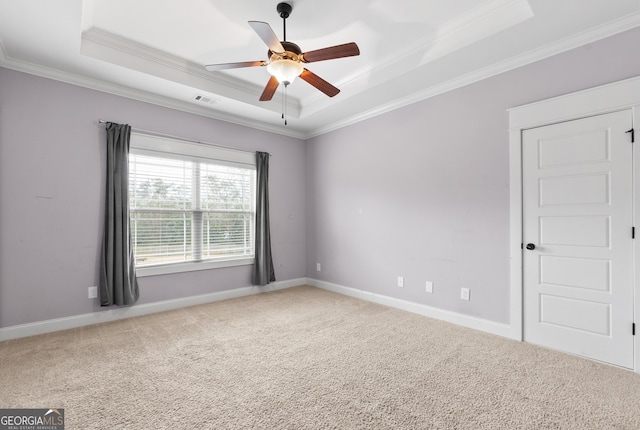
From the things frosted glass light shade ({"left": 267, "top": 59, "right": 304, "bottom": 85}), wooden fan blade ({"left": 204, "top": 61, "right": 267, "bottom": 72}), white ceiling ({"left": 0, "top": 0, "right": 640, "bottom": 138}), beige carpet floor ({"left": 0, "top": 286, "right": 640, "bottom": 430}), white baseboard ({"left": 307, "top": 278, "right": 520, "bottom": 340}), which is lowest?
beige carpet floor ({"left": 0, "top": 286, "right": 640, "bottom": 430})

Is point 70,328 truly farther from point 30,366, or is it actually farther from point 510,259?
point 510,259

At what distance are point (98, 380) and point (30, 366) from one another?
2.37ft

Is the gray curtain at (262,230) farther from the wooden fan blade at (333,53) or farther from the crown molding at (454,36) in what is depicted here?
the wooden fan blade at (333,53)

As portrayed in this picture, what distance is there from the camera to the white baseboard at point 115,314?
3.01 meters

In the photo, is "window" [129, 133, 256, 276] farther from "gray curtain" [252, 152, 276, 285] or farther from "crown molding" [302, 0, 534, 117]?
"crown molding" [302, 0, 534, 117]

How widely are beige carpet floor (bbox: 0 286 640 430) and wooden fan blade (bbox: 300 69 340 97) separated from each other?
2.40 m

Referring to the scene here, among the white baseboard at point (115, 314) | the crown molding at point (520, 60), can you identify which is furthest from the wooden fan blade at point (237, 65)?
A: the white baseboard at point (115, 314)

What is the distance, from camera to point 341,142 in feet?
15.8

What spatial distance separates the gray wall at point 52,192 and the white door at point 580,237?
13.9 feet

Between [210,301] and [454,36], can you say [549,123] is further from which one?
[210,301]

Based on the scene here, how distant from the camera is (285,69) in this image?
246 cm

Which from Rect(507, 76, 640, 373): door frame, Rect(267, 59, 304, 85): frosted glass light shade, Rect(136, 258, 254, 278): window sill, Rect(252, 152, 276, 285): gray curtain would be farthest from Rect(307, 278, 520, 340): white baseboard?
Rect(267, 59, 304, 85): frosted glass light shade

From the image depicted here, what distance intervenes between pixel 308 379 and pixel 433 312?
199cm

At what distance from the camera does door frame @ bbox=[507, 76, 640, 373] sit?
7.73 feet
